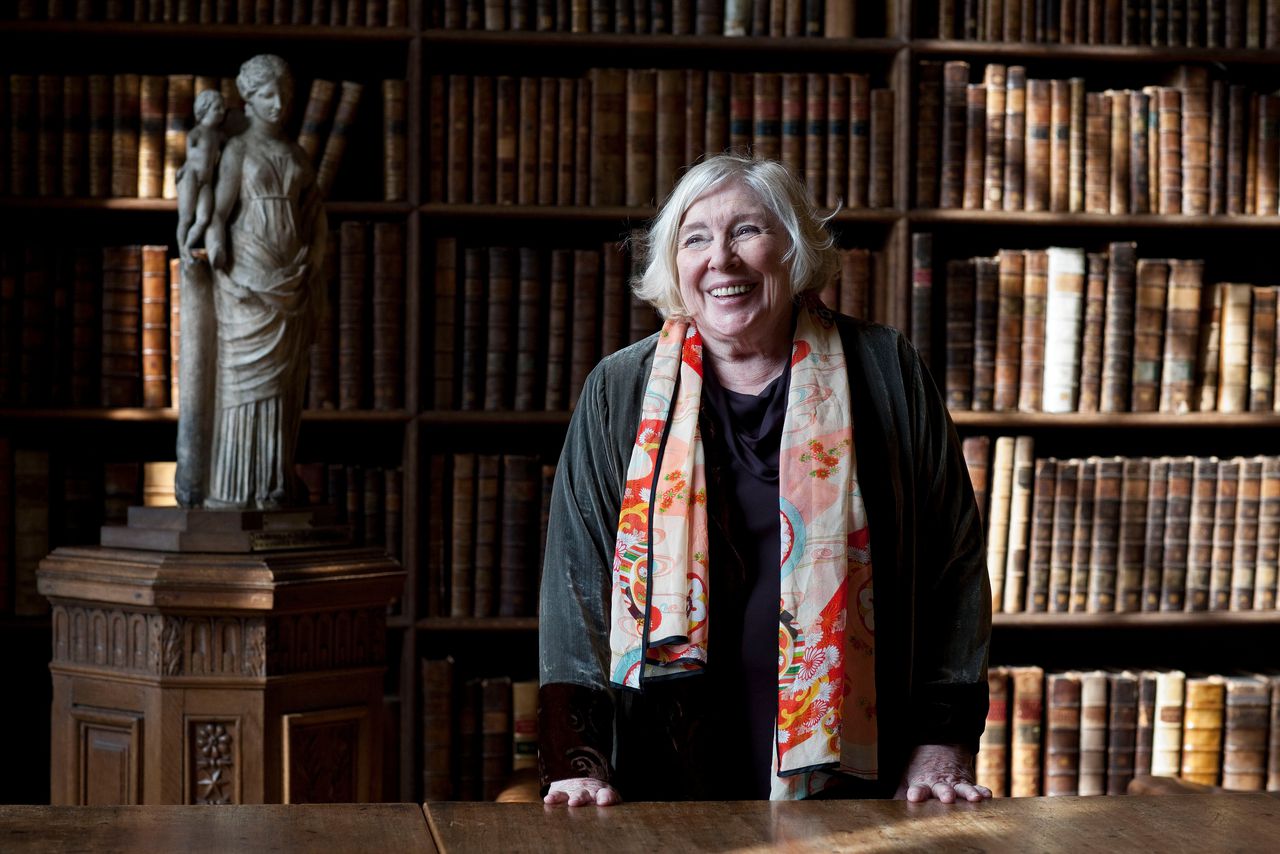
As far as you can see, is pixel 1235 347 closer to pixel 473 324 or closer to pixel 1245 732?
pixel 1245 732

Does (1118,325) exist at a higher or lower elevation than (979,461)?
higher

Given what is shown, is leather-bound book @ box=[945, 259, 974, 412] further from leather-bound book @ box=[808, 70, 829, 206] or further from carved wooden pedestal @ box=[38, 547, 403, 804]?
carved wooden pedestal @ box=[38, 547, 403, 804]

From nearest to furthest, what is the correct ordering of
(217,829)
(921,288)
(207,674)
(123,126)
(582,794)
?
(217,829)
(582,794)
(207,674)
(123,126)
(921,288)

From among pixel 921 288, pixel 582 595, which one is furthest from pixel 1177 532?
pixel 582 595

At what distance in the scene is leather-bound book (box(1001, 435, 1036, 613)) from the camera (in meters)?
3.12

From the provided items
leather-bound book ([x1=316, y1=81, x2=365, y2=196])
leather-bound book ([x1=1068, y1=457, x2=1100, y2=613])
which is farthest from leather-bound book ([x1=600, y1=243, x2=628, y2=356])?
leather-bound book ([x1=1068, y1=457, x2=1100, y2=613])

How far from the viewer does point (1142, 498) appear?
315 cm

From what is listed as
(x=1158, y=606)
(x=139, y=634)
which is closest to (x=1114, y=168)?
(x=1158, y=606)

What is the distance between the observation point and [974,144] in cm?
309

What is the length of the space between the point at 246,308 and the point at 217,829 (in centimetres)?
115

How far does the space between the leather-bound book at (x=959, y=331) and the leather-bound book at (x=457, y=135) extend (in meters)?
1.03

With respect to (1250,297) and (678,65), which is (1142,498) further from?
(678,65)

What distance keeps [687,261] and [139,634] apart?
111 centimetres

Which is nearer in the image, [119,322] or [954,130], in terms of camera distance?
[119,322]
